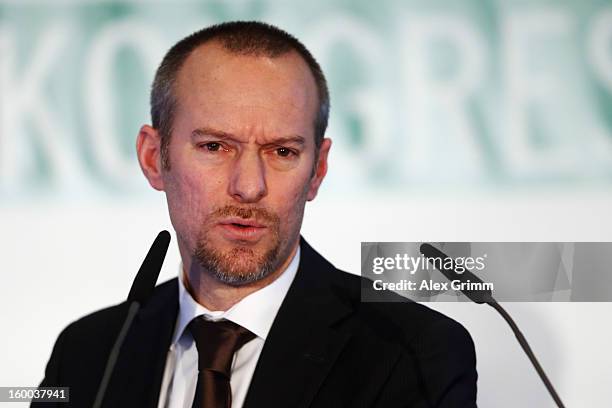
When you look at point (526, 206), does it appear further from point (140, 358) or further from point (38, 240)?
point (38, 240)

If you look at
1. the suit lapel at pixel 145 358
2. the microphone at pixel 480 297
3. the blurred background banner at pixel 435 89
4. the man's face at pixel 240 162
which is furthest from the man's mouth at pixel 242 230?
the blurred background banner at pixel 435 89

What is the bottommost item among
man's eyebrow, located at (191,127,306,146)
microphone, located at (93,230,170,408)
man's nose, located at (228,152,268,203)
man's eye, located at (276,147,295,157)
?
microphone, located at (93,230,170,408)

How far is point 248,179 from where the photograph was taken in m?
2.41

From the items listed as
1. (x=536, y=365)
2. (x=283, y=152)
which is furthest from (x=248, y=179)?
(x=536, y=365)

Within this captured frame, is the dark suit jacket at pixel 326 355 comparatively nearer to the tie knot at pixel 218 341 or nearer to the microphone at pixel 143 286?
the tie knot at pixel 218 341

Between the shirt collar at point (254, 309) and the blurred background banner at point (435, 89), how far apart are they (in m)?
0.73

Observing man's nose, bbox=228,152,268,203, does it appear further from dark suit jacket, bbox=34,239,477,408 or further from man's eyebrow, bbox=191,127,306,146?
dark suit jacket, bbox=34,239,477,408

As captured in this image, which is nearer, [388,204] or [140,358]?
Answer: [140,358]

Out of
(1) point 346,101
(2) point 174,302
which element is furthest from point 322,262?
(1) point 346,101

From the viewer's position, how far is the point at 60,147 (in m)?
3.37

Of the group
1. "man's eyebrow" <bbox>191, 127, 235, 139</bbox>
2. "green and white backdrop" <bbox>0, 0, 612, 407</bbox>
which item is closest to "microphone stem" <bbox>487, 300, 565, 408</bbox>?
"man's eyebrow" <bbox>191, 127, 235, 139</bbox>

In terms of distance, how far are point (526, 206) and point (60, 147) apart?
1.76 meters

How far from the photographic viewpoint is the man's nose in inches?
94.0

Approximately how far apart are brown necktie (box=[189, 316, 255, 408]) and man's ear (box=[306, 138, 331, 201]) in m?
0.47
